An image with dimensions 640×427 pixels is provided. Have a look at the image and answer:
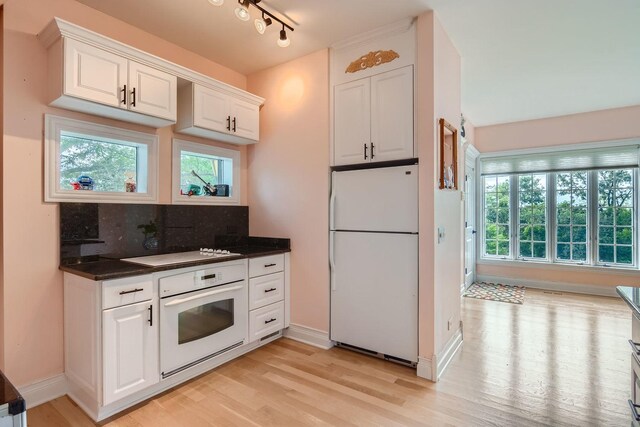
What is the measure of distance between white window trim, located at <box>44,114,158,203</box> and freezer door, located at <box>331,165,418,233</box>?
1621 millimetres

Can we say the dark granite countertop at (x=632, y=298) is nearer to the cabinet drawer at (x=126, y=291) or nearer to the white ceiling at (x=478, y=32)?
the white ceiling at (x=478, y=32)

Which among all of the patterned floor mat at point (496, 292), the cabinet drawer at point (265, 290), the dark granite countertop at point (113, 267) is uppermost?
the dark granite countertop at point (113, 267)

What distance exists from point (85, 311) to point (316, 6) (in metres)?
2.67

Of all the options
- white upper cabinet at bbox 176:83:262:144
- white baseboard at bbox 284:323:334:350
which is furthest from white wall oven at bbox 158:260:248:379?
white upper cabinet at bbox 176:83:262:144

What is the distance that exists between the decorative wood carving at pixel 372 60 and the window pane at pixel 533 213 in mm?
4220

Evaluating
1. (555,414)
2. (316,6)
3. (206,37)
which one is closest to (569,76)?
A: (316,6)

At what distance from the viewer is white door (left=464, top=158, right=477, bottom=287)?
545 cm

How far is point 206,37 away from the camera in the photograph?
2.87 metres

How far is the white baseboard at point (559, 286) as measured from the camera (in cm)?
493

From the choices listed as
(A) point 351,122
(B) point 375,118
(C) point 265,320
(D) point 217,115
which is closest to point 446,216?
(B) point 375,118

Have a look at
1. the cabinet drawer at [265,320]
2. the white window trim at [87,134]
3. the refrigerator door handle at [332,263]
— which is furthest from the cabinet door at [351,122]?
the white window trim at [87,134]

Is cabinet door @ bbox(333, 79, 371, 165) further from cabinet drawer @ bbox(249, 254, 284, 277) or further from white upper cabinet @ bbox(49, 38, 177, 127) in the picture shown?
white upper cabinet @ bbox(49, 38, 177, 127)

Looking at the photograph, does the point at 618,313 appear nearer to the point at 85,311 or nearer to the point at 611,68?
the point at 611,68

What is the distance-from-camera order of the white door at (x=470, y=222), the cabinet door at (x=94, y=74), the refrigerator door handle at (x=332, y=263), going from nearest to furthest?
the cabinet door at (x=94, y=74), the refrigerator door handle at (x=332, y=263), the white door at (x=470, y=222)
